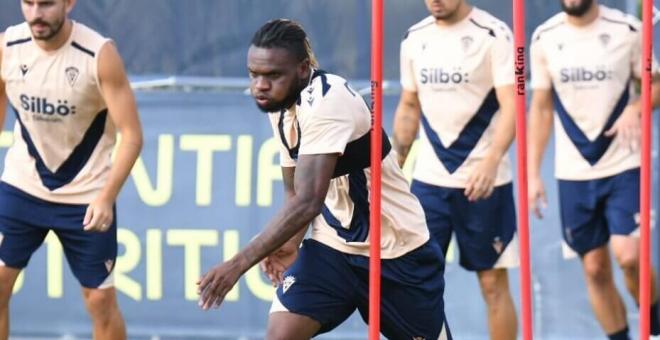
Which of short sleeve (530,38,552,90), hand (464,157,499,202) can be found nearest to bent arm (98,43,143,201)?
hand (464,157,499,202)

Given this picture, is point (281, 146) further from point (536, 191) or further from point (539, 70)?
point (539, 70)

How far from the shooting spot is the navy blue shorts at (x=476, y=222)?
870cm

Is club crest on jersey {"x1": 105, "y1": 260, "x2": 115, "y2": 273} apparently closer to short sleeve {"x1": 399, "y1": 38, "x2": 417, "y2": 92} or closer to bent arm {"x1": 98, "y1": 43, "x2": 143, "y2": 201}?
bent arm {"x1": 98, "y1": 43, "x2": 143, "y2": 201}

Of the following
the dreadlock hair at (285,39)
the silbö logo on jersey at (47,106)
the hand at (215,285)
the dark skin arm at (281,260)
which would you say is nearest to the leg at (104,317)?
the silbö logo on jersey at (47,106)

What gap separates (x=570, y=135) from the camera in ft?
30.0

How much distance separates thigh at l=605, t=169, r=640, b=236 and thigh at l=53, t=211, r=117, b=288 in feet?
9.19

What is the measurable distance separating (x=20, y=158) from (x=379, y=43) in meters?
2.86

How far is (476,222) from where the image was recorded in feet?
28.7

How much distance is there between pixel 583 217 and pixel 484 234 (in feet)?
2.34

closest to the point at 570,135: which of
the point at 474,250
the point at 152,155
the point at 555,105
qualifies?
the point at 555,105

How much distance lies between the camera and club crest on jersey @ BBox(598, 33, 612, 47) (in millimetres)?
9023

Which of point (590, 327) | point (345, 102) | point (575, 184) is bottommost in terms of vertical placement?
point (590, 327)

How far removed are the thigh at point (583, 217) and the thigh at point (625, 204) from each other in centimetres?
13

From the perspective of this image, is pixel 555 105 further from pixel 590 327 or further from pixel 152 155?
pixel 152 155
